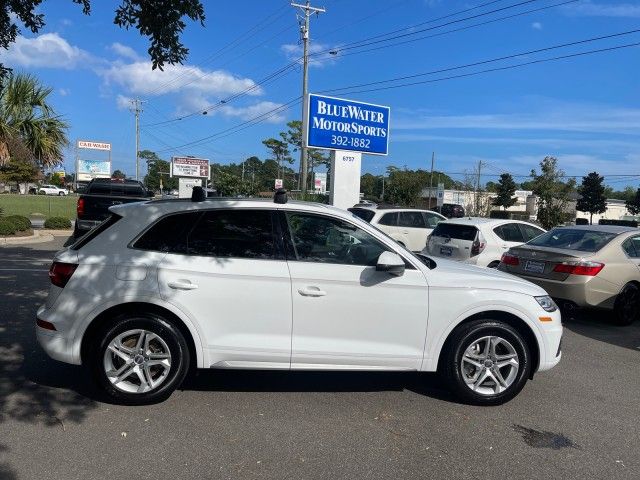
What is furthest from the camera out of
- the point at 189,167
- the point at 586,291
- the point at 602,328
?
the point at 189,167

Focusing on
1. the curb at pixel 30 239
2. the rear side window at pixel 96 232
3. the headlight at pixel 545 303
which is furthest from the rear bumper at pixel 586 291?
the curb at pixel 30 239

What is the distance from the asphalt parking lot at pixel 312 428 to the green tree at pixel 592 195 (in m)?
58.2

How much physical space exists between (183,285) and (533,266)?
5756 millimetres

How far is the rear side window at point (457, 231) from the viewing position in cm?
1095

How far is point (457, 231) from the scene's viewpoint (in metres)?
11.2

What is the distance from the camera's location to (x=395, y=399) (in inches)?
187

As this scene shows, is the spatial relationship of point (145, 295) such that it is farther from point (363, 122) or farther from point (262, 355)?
point (363, 122)

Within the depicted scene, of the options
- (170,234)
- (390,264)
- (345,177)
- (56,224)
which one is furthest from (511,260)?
(56,224)

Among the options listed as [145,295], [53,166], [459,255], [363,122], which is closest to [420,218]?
[459,255]

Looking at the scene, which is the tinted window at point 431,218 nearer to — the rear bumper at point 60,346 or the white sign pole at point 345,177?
the white sign pole at point 345,177

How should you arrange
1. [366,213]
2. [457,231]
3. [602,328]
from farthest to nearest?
[366,213]
[457,231]
[602,328]

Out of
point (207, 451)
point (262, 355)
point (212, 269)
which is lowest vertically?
point (207, 451)

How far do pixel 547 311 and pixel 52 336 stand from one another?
4131mm

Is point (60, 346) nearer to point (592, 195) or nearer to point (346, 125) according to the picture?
point (346, 125)
